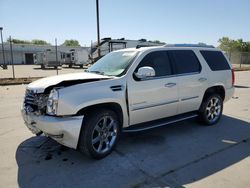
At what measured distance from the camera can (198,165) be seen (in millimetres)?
3719

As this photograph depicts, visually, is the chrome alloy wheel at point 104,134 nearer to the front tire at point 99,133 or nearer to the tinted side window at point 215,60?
the front tire at point 99,133

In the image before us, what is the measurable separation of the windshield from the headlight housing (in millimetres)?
1208

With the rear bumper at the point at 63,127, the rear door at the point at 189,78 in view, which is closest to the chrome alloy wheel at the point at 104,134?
the rear bumper at the point at 63,127

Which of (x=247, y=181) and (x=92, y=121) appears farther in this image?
(x=92, y=121)

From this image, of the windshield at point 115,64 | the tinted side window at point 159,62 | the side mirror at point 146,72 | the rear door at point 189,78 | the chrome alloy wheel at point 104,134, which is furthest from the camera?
the rear door at point 189,78

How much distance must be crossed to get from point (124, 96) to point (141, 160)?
110cm

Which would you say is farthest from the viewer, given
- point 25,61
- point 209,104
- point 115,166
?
point 25,61

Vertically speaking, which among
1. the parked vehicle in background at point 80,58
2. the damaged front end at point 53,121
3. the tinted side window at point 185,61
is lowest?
the damaged front end at point 53,121

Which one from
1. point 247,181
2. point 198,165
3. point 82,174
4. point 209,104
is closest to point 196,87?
point 209,104

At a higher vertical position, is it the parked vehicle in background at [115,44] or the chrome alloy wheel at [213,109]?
the parked vehicle in background at [115,44]

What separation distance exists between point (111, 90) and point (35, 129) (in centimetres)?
140

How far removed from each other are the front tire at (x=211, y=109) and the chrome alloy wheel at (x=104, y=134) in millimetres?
2523

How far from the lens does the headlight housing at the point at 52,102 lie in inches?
137

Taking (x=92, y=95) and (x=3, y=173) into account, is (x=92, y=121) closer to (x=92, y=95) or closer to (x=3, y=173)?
(x=92, y=95)
